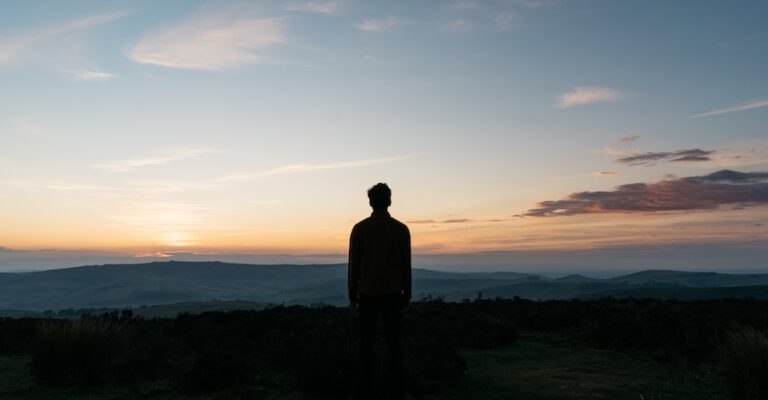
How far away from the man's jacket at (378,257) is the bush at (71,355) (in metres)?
5.58

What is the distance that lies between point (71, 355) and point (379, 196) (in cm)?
640

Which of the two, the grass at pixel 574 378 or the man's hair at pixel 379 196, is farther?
the grass at pixel 574 378

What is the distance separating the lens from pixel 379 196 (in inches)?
290

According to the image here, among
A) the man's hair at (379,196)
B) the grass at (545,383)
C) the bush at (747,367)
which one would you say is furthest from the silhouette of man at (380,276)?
the bush at (747,367)

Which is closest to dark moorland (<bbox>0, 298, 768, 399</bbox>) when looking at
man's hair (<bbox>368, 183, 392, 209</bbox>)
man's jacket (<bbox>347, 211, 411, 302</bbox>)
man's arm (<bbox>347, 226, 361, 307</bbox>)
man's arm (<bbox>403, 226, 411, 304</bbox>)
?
man's arm (<bbox>403, 226, 411, 304</bbox>)

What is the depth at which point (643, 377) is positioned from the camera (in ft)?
34.2

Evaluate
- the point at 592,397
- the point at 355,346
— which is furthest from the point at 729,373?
the point at 355,346

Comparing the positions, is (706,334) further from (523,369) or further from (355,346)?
(355,346)

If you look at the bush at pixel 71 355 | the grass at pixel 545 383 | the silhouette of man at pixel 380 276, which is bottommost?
the grass at pixel 545 383

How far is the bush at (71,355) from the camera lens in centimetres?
984

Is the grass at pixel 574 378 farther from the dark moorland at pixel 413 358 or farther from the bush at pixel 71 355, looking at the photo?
the bush at pixel 71 355

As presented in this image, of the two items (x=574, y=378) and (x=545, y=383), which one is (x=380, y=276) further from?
(x=574, y=378)

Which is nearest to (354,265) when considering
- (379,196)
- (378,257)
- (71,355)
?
(378,257)

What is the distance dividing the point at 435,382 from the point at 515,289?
135091 millimetres
